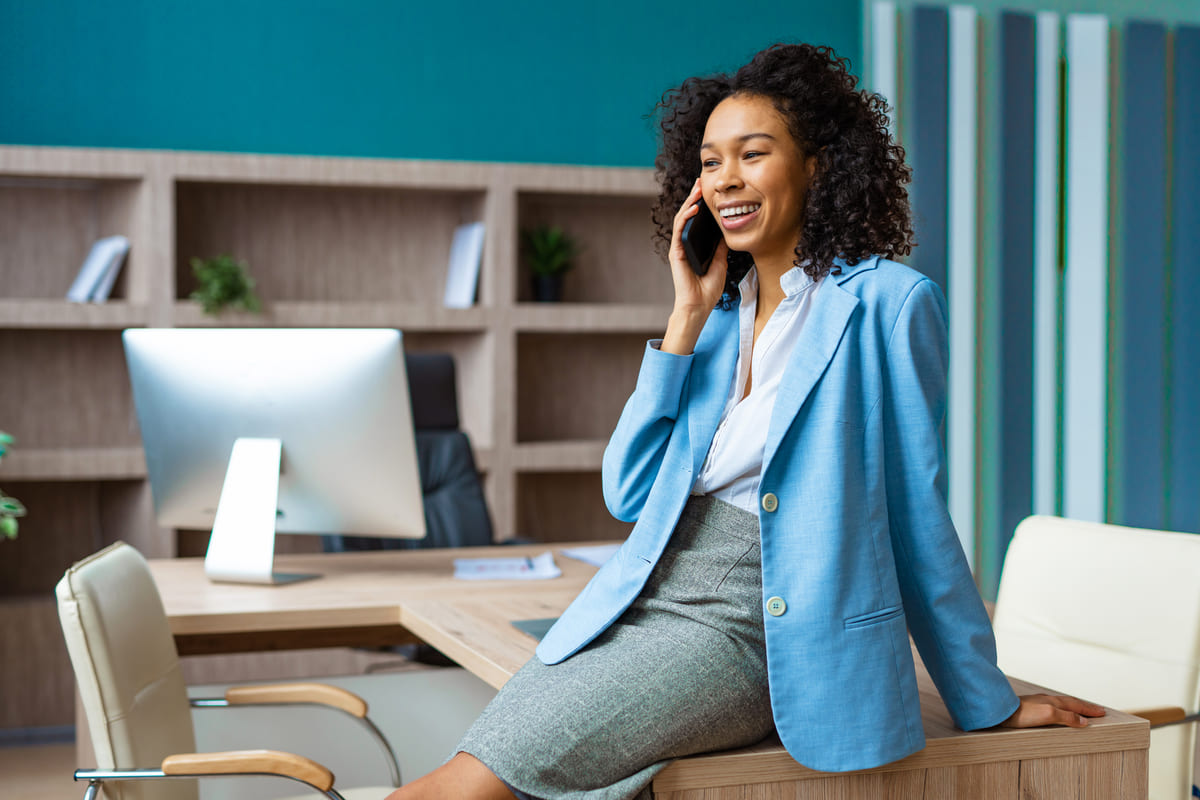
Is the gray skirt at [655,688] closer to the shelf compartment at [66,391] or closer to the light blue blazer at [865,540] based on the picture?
the light blue blazer at [865,540]

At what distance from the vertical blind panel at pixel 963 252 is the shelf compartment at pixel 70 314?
288 cm

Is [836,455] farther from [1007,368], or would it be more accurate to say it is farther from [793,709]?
[1007,368]

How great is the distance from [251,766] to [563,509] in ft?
10.4

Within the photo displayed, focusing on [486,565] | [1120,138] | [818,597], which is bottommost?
[486,565]

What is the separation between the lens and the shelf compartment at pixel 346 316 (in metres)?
3.96

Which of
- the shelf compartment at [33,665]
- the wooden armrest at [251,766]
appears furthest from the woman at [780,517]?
the shelf compartment at [33,665]

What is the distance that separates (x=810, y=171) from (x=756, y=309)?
0.62 ft

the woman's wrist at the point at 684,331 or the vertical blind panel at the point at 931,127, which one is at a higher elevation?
the vertical blind panel at the point at 931,127

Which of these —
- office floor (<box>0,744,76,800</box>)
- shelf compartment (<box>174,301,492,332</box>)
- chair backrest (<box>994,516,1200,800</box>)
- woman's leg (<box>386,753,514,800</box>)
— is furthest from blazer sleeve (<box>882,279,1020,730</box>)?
shelf compartment (<box>174,301,492,332</box>)

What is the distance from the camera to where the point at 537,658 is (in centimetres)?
149

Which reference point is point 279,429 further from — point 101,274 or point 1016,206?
point 1016,206

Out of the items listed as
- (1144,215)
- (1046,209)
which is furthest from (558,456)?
(1144,215)

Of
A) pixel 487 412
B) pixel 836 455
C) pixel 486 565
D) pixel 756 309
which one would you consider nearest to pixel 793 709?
pixel 836 455

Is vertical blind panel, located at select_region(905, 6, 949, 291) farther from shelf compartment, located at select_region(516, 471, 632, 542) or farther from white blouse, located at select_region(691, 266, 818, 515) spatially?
white blouse, located at select_region(691, 266, 818, 515)
